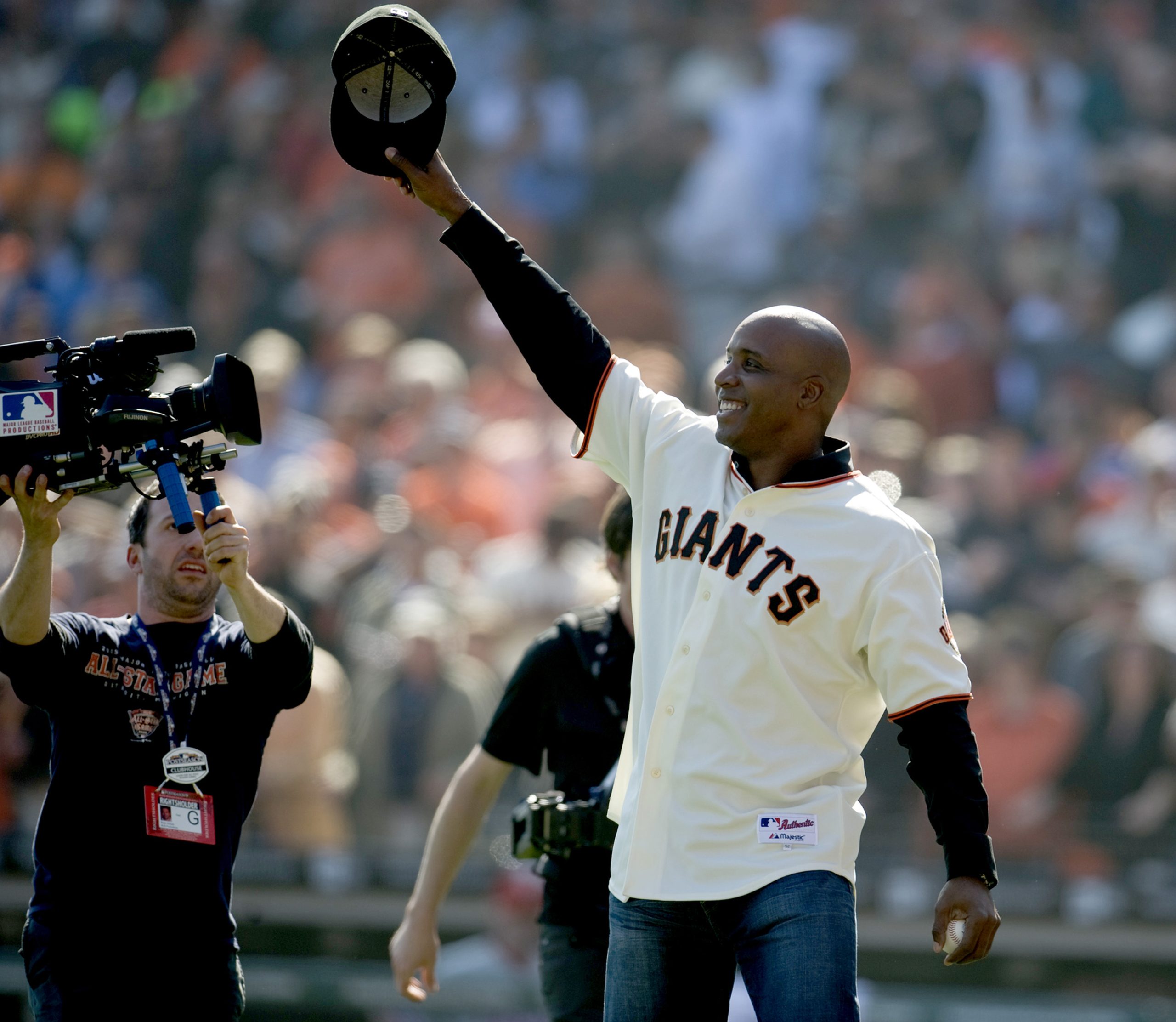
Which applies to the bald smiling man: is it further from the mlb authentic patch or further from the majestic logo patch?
the majestic logo patch

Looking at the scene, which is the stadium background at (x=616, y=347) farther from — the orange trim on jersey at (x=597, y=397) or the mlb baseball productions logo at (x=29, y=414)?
the orange trim on jersey at (x=597, y=397)

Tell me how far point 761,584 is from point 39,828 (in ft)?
5.50

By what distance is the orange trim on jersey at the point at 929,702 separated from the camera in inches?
124

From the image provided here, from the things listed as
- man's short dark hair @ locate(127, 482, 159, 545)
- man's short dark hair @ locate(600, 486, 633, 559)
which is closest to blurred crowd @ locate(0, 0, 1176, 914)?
man's short dark hair @ locate(600, 486, 633, 559)

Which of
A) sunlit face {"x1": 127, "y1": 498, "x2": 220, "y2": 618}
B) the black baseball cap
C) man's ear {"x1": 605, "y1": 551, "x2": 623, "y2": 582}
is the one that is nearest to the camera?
the black baseball cap

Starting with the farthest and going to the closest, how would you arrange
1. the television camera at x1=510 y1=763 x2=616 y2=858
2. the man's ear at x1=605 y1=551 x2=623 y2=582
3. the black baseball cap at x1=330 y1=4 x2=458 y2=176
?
1. the man's ear at x1=605 y1=551 x2=623 y2=582
2. the television camera at x1=510 y1=763 x2=616 y2=858
3. the black baseball cap at x1=330 y1=4 x2=458 y2=176

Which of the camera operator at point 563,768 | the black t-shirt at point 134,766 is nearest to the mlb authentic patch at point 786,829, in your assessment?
the camera operator at point 563,768

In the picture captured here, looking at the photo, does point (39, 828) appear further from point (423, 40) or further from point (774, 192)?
point (774, 192)

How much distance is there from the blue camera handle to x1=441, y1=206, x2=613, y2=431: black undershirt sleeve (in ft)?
2.36

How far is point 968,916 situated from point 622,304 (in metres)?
7.94

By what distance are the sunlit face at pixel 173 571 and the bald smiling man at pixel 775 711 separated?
0.98m

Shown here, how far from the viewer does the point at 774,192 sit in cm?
1133

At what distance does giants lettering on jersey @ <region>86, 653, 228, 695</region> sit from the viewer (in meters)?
3.69

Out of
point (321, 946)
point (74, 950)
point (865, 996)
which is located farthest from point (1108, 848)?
point (74, 950)
